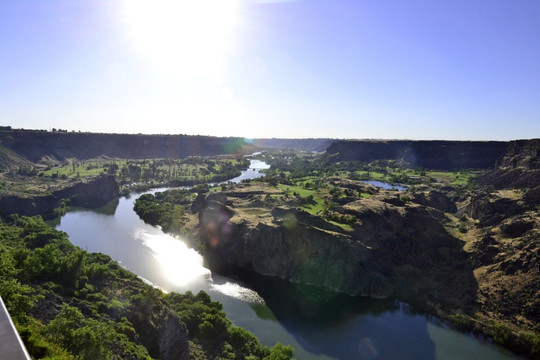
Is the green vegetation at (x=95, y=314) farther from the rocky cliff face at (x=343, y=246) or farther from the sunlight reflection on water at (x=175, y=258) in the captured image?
the rocky cliff face at (x=343, y=246)

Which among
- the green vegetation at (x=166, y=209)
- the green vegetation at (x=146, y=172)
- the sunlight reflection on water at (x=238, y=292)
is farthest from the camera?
the green vegetation at (x=146, y=172)

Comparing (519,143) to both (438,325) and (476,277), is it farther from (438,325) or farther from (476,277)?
(438,325)

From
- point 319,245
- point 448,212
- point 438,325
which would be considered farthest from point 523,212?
point 319,245

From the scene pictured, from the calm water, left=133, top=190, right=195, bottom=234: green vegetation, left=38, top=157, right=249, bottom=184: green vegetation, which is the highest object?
left=38, top=157, right=249, bottom=184: green vegetation

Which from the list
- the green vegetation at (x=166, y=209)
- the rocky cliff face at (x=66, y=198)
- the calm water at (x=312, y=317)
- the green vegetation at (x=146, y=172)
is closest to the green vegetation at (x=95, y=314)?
the calm water at (x=312, y=317)

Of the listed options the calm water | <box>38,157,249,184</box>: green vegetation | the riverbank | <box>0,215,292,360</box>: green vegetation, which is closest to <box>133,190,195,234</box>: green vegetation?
the riverbank

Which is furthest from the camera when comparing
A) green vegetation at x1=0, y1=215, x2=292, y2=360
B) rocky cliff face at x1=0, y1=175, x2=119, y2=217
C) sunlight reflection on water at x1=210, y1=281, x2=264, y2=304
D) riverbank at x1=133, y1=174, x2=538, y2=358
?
rocky cliff face at x1=0, y1=175, x2=119, y2=217

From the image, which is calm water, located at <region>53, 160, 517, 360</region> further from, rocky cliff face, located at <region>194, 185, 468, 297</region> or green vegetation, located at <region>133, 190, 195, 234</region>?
green vegetation, located at <region>133, 190, 195, 234</region>
